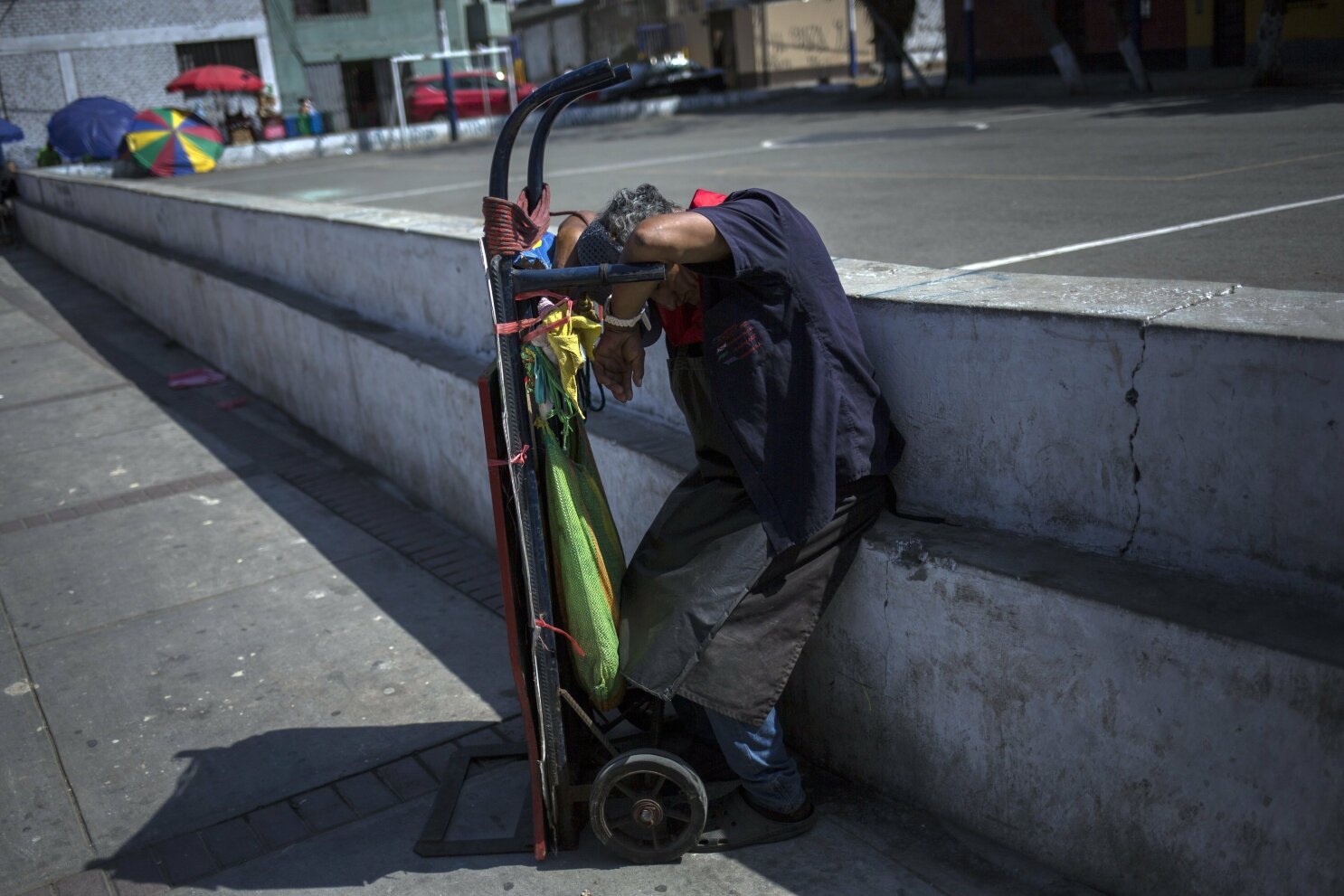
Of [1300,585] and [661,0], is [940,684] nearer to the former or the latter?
[1300,585]

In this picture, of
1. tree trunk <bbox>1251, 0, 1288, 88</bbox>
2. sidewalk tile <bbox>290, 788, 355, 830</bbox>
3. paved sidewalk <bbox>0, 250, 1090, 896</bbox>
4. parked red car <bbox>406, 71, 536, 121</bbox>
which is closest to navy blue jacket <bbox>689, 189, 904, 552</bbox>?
paved sidewalk <bbox>0, 250, 1090, 896</bbox>

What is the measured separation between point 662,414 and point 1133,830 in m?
2.08

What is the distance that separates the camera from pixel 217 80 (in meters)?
29.2

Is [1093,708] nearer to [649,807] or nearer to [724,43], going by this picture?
[649,807]

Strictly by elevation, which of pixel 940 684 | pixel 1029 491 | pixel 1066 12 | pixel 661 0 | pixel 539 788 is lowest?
pixel 539 788

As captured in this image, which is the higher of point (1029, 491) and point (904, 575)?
point (1029, 491)

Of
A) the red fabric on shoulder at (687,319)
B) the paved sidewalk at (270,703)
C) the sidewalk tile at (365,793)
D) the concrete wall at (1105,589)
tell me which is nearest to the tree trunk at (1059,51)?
the paved sidewalk at (270,703)

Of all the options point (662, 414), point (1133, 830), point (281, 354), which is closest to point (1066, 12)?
point (281, 354)

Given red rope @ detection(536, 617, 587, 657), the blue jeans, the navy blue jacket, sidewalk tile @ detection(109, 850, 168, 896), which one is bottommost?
sidewalk tile @ detection(109, 850, 168, 896)

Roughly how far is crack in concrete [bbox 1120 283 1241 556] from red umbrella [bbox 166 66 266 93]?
30.4 m

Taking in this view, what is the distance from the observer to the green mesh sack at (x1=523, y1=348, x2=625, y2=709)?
284 centimetres

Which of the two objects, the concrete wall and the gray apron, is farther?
the gray apron

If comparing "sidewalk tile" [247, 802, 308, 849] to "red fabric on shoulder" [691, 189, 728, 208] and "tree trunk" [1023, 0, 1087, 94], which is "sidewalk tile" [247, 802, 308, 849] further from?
"tree trunk" [1023, 0, 1087, 94]

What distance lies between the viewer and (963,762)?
9.32 ft
